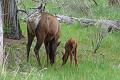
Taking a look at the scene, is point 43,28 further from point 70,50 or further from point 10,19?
point 10,19

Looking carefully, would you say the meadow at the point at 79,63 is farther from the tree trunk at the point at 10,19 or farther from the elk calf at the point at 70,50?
the tree trunk at the point at 10,19

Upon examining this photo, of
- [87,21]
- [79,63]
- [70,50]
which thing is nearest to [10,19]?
[70,50]

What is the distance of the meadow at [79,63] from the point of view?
8523 mm

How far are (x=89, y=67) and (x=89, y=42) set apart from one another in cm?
376

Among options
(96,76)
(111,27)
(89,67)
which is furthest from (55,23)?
(111,27)

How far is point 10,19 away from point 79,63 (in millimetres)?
3492

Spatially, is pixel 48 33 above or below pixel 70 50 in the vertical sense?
above

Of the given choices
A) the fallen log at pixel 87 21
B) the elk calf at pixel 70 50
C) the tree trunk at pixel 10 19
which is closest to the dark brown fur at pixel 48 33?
the elk calf at pixel 70 50

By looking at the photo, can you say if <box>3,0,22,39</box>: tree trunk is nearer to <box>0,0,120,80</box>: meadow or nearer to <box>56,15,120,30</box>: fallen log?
<box>0,0,120,80</box>: meadow

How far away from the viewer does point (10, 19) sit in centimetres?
1331

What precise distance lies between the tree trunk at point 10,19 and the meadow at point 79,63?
36 centimetres

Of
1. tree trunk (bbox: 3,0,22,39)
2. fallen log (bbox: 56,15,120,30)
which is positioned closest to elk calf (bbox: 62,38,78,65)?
tree trunk (bbox: 3,0,22,39)

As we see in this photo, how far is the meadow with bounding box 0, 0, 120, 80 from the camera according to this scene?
8.52 meters

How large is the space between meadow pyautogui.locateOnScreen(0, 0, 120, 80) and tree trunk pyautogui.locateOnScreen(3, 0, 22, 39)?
1.16 ft
